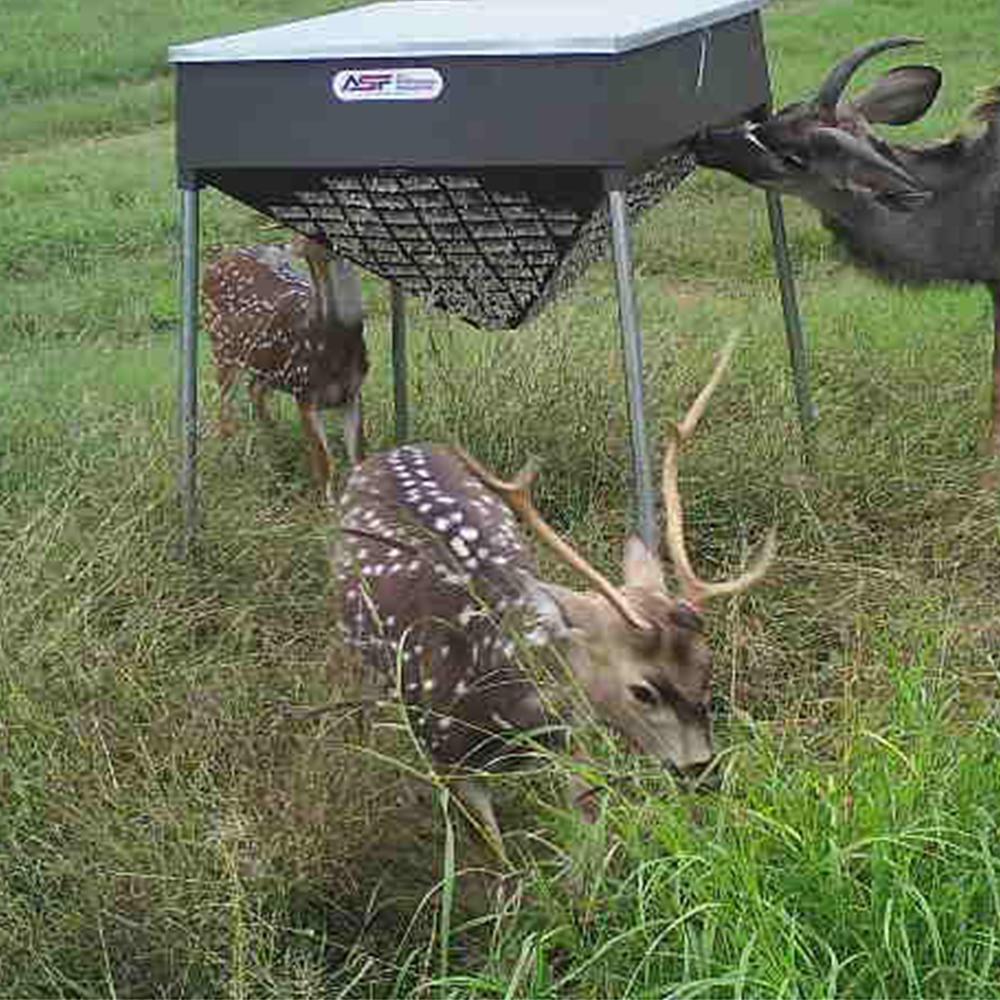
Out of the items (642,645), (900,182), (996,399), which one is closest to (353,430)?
(900,182)

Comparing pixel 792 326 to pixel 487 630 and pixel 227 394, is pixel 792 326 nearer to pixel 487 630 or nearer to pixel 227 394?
pixel 227 394

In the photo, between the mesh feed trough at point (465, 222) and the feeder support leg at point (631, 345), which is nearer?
the feeder support leg at point (631, 345)

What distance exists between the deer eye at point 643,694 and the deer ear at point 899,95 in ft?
9.10

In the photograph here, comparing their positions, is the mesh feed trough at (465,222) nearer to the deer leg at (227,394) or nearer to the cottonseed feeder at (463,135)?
the cottonseed feeder at (463,135)

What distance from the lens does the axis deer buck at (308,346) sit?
5.29m

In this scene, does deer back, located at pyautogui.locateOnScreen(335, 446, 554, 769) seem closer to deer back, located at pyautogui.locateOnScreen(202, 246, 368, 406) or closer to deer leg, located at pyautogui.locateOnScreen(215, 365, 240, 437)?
deer back, located at pyautogui.locateOnScreen(202, 246, 368, 406)

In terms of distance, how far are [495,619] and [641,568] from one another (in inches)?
11.3

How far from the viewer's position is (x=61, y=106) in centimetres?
1187

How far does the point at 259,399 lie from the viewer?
18.4ft

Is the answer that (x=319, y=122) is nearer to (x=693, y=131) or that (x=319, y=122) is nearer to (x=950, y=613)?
(x=693, y=131)

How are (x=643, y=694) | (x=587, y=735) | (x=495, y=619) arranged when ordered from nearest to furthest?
(x=643, y=694)
(x=587, y=735)
(x=495, y=619)

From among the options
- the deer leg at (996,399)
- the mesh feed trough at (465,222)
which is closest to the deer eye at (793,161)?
the mesh feed trough at (465,222)

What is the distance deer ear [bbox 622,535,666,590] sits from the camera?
127 inches

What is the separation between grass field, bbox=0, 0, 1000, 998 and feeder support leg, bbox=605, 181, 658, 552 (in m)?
0.29
